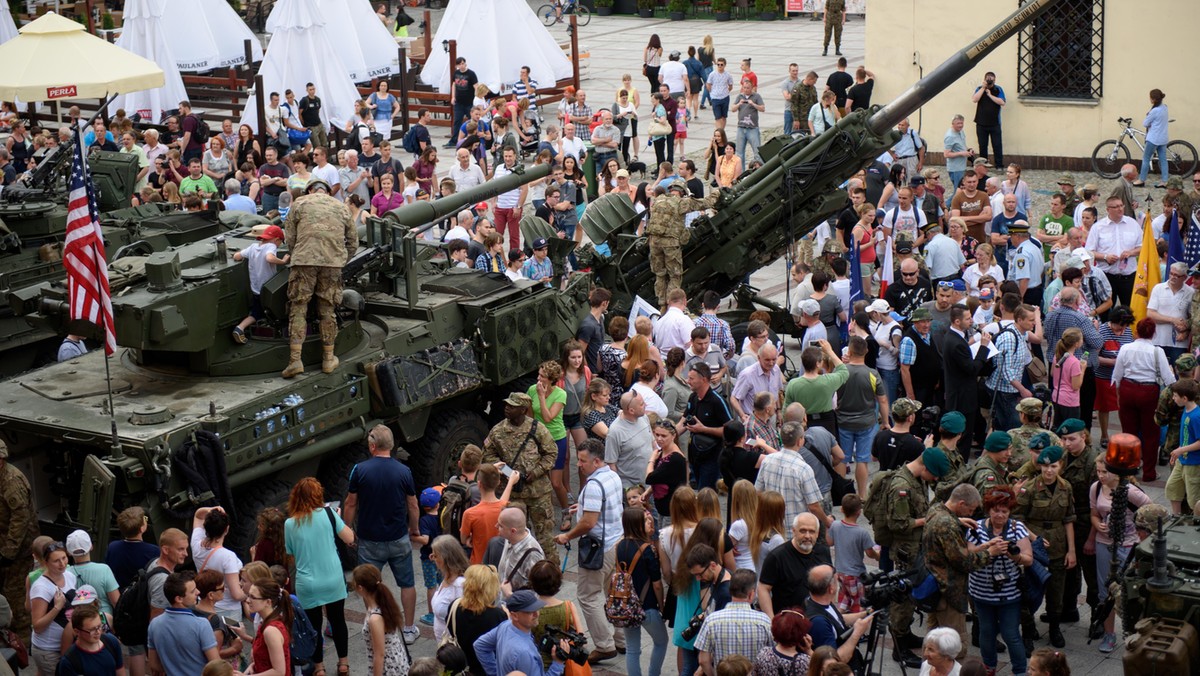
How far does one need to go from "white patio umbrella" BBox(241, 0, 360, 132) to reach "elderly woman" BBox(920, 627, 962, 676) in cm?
1982

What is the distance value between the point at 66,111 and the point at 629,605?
25.5 meters

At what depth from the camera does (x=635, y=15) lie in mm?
42812

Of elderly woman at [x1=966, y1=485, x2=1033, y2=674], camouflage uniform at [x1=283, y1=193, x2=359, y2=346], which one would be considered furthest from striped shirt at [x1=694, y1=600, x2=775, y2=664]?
camouflage uniform at [x1=283, y1=193, x2=359, y2=346]

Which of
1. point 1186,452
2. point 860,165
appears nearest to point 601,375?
point 860,165

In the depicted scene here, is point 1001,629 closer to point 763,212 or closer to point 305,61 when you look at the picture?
point 763,212

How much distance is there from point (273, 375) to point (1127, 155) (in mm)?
15549

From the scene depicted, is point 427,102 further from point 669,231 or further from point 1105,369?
point 1105,369

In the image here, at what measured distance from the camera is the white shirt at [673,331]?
14617mm

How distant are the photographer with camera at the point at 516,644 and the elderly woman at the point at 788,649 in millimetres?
1153

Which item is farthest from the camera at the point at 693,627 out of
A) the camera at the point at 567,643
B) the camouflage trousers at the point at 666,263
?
the camouflage trousers at the point at 666,263

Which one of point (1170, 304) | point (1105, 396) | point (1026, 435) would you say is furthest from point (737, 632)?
point (1170, 304)

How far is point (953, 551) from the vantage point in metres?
10.2

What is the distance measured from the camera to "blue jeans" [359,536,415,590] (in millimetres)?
11633

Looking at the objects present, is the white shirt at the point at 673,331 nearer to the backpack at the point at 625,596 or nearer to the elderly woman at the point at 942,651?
the backpack at the point at 625,596
